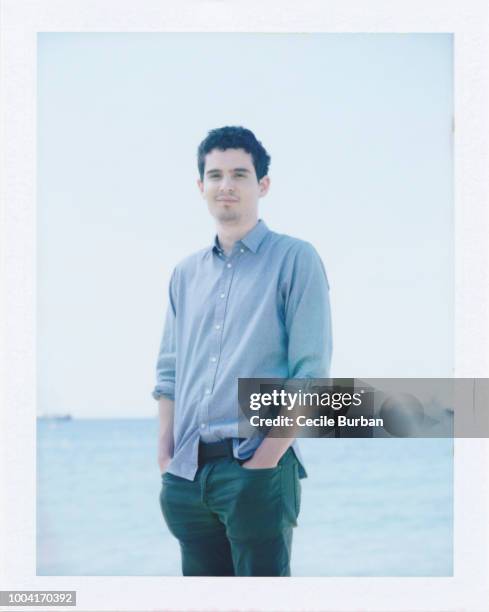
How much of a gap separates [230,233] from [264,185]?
164mm

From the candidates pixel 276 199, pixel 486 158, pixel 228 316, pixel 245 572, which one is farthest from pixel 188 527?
pixel 486 158

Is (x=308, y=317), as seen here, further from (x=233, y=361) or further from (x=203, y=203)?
(x=203, y=203)

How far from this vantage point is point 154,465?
3.91 metres

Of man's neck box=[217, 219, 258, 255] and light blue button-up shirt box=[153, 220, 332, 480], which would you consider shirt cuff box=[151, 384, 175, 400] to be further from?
man's neck box=[217, 219, 258, 255]

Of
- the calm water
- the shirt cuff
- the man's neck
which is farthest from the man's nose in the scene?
the calm water

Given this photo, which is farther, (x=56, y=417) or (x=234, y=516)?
(x=56, y=417)

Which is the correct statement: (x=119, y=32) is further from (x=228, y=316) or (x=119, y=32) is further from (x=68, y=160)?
(x=228, y=316)

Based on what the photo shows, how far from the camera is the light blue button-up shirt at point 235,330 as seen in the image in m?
3.73

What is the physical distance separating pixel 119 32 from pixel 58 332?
33.6 inches

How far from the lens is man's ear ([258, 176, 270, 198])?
12.5 ft

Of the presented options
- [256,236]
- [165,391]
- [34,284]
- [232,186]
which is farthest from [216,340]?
[34,284]

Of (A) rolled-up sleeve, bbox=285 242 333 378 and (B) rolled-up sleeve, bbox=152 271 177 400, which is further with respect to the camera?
(B) rolled-up sleeve, bbox=152 271 177 400

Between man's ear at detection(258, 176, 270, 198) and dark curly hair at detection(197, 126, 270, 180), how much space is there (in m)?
0.01

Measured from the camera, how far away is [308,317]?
3738mm
